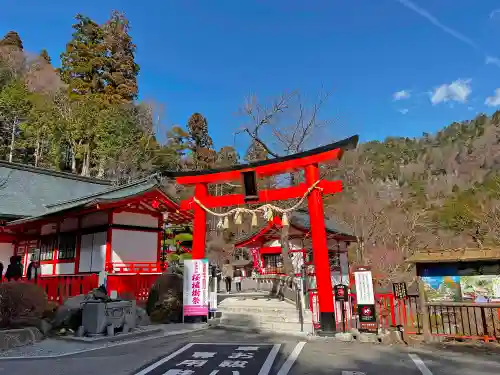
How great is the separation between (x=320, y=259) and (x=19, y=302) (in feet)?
27.1

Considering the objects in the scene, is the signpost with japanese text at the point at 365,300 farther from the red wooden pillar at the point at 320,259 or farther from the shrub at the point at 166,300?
the shrub at the point at 166,300

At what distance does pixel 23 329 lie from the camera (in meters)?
8.63

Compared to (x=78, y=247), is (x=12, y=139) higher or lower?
higher

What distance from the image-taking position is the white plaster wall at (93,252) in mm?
14969

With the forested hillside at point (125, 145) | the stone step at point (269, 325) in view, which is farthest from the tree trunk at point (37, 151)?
the stone step at point (269, 325)

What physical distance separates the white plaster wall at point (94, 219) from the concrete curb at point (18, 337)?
22.2 ft

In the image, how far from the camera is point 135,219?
16.2 m

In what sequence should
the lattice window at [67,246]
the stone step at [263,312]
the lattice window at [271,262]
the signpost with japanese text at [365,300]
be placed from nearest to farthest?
1. the signpost with japanese text at [365,300]
2. the stone step at [263,312]
3. the lattice window at [67,246]
4. the lattice window at [271,262]

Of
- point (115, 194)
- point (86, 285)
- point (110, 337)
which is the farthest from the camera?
point (115, 194)

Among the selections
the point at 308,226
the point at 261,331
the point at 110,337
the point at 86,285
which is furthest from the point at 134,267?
the point at 308,226

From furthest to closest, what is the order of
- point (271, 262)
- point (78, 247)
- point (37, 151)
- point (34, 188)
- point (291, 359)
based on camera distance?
point (37, 151)
point (271, 262)
point (34, 188)
point (78, 247)
point (291, 359)

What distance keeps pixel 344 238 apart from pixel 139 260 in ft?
48.5

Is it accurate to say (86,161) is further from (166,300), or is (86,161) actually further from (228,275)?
(166,300)

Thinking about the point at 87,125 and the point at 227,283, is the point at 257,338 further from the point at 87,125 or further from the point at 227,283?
the point at 87,125
